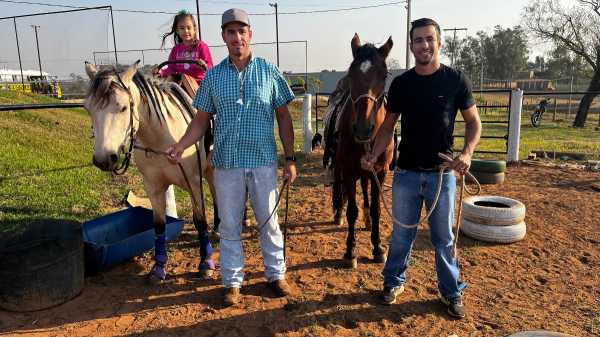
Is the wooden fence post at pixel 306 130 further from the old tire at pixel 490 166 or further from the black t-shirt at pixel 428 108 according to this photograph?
the black t-shirt at pixel 428 108

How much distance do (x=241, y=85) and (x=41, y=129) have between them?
29.4 ft

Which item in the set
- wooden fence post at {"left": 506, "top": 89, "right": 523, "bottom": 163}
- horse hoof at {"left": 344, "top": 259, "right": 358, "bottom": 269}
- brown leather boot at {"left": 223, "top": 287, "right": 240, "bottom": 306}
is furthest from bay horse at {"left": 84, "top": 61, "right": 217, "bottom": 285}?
wooden fence post at {"left": 506, "top": 89, "right": 523, "bottom": 163}

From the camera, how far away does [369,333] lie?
2645 mm

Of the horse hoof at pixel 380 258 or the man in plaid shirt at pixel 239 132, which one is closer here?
the man in plaid shirt at pixel 239 132

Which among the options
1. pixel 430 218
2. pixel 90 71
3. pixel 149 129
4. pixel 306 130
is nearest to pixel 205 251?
pixel 149 129

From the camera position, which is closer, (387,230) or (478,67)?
(387,230)

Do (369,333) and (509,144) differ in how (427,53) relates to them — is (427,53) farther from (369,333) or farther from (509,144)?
(509,144)

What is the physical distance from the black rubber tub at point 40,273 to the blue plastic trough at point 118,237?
195mm

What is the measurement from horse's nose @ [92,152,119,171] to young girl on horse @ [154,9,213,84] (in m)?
1.96

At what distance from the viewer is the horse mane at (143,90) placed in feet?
8.28

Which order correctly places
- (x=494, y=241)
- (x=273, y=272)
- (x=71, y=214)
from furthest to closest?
(x=71, y=214) < (x=494, y=241) < (x=273, y=272)

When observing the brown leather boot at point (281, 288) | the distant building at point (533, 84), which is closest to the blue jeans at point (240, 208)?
the brown leather boot at point (281, 288)

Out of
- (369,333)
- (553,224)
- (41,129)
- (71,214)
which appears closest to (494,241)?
(553,224)

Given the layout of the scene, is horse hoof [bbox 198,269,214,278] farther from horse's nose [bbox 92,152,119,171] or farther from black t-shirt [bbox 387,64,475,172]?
black t-shirt [bbox 387,64,475,172]
